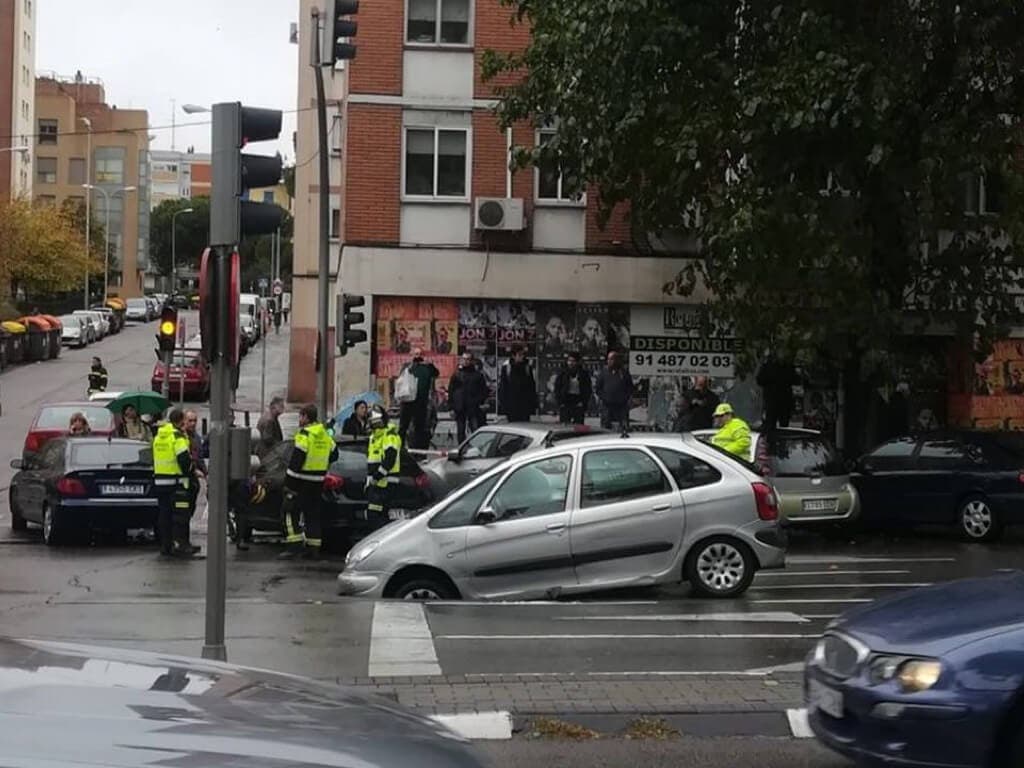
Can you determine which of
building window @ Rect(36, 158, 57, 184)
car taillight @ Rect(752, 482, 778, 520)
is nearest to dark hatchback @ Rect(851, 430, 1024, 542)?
car taillight @ Rect(752, 482, 778, 520)

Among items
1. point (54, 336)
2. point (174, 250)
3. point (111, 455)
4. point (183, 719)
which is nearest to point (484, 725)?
point (183, 719)

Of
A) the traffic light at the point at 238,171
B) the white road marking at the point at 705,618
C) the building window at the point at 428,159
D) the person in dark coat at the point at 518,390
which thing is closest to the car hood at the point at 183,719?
the traffic light at the point at 238,171

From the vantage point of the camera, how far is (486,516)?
42.8ft

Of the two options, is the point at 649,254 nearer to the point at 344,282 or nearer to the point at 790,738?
the point at 344,282

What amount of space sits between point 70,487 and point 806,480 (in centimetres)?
933

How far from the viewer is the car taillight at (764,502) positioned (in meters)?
13.5

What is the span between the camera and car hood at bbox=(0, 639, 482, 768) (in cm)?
289

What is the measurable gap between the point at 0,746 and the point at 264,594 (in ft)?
38.3

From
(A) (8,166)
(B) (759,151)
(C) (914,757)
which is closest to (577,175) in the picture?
(B) (759,151)

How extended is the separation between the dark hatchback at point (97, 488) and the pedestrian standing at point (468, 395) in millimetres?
7609

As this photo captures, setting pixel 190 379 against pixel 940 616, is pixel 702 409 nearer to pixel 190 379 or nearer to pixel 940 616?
pixel 940 616

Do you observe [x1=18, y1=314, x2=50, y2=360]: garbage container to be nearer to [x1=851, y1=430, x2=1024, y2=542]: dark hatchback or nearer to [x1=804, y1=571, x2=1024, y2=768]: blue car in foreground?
[x1=851, y1=430, x2=1024, y2=542]: dark hatchback

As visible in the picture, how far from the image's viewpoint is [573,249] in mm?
27797

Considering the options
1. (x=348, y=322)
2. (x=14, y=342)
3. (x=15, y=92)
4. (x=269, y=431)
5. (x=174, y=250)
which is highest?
(x=15, y=92)
